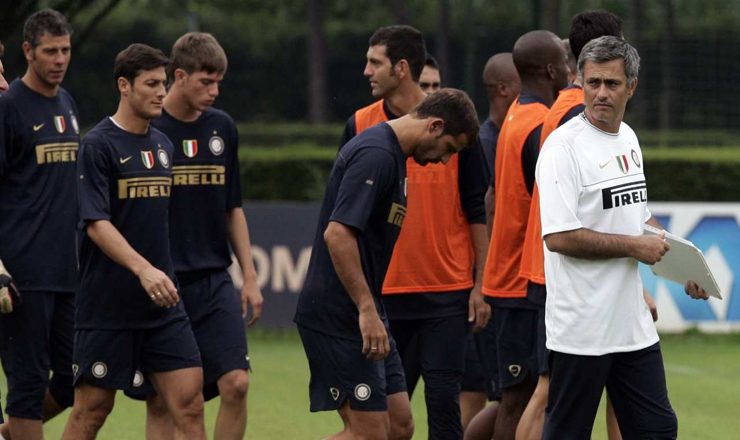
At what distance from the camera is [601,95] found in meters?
6.42

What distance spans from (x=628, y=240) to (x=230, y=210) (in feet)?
9.16

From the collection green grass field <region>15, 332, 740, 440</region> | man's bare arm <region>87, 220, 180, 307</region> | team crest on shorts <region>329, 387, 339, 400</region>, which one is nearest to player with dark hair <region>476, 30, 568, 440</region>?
team crest on shorts <region>329, 387, 339, 400</region>

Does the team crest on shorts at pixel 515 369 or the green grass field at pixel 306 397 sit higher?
the team crest on shorts at pixel 515 369

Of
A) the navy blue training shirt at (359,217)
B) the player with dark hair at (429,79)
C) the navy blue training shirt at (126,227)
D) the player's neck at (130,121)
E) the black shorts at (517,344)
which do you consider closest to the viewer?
the navy blue training shirt at (359,217)

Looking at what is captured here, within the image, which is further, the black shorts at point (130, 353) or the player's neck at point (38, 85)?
the player's neck at point (38, 85)

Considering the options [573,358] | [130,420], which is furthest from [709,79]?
[573,358]

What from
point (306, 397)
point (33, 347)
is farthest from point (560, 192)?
point (306, 397)

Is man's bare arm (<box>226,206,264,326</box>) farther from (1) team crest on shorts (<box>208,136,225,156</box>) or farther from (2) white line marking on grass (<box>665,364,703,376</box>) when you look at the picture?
(2) white line marking on grass (<box>665,364,703,376</box>)

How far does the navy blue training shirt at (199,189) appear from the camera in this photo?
26.8ft

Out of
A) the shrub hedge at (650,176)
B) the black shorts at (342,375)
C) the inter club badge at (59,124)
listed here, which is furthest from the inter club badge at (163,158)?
the shrub hedge at (650,176)

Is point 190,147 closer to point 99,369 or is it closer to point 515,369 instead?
point 99,369

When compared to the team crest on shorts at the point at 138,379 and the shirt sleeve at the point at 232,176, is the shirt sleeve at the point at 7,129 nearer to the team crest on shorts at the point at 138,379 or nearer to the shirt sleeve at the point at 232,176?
the shirt sleeve at the point at 232,176

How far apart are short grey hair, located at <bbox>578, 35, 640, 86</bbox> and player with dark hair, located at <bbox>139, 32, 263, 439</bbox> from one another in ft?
7.68

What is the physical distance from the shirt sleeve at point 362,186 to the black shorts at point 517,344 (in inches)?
60.5
